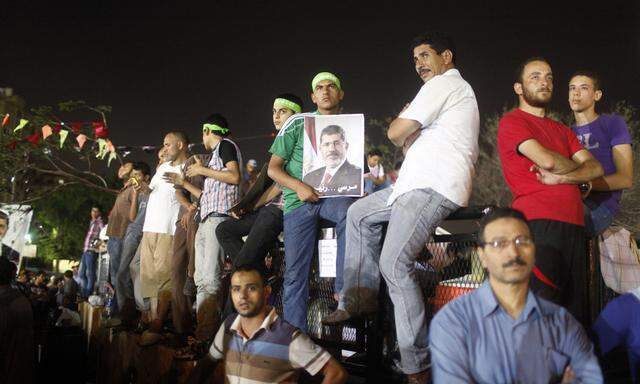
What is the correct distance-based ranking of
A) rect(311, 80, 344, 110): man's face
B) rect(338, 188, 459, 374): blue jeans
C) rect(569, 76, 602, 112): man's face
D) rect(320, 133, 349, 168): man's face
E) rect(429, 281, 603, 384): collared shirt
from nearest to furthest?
rect(429, 281, 603, 384): collared shirt
rect(338, 188, 459, 374): blue jeans
rect(569, 76, 602, 112): man's face
rect(320, 133, 349, 168): man's face
rect(311, 80, 344, 110): man's face

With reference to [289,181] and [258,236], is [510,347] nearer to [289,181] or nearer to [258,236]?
[289,181]

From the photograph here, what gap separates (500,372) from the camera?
2.93 metres

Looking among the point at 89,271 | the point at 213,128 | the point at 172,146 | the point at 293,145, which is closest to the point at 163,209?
the point at 172,146

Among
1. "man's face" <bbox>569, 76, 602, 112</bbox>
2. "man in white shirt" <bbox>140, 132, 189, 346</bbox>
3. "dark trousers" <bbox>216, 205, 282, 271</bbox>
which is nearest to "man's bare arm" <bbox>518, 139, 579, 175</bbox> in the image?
"man's face" <bbox>569, 76, 602, 112</bbox>

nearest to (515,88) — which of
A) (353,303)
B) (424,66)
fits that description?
(424,66)

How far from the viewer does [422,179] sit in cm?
407

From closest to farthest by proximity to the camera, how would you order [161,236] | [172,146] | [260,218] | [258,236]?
[258,236]
[260,218]
[161,236]
[172,146]

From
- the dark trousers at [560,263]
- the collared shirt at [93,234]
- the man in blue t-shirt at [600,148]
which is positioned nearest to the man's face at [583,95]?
the man in blue t-shirt at [600,148]

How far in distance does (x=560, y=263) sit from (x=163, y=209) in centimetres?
511

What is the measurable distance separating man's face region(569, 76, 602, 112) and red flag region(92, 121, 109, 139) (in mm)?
16243

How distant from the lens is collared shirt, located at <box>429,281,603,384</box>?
9.61ft

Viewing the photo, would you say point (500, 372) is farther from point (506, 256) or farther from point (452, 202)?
point (452, 202)

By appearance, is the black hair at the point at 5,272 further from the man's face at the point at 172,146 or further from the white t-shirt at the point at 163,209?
the man's face at the point at 172,146

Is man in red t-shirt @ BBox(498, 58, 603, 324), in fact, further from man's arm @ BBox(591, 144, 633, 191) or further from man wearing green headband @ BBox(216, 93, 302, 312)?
man wearing green headband @ BBox(216, 93, 302, 312)
